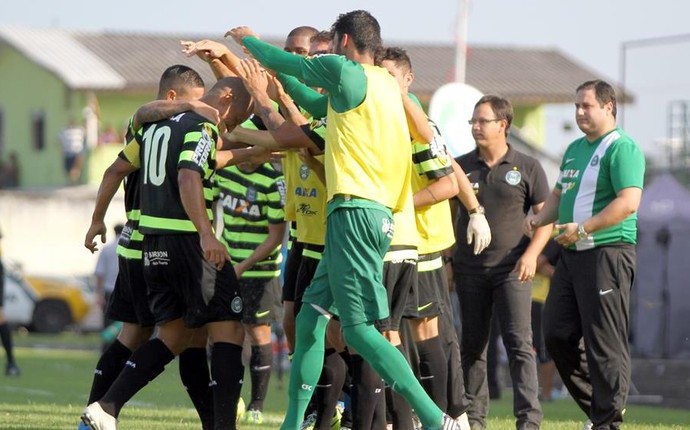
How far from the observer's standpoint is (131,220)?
8.82 metres

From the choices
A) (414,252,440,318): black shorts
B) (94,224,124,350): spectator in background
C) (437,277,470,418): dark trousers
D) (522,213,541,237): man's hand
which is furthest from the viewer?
(94,224,124,350): spectator in background

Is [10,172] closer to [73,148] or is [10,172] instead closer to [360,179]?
[73,148]

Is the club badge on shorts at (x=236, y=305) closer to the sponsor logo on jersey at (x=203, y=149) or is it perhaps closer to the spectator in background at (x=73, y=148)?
the sponsor logo on jersey at (x=203, y=149)

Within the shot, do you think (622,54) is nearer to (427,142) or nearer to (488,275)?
(488,275)

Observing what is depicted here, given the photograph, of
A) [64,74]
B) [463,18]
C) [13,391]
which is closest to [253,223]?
[13,391]

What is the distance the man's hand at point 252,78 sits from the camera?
27.0 feet

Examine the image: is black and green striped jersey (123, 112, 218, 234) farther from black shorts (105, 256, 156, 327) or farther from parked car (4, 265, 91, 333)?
parked car (4, 265, 91, 333)

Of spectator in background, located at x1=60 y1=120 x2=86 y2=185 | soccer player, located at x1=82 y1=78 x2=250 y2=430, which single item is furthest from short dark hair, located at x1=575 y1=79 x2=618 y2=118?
spectator in background, located at x1=60 y1=120 x2=86 y2=185

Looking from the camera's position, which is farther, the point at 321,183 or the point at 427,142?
the point at 321,183

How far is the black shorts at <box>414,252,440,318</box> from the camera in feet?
29.7

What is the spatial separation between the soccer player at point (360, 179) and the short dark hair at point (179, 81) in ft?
3.39

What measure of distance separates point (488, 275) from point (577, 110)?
4.78ft

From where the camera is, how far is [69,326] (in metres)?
32.0

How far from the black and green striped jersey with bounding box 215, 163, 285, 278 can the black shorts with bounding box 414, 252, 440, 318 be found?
8.02ft
